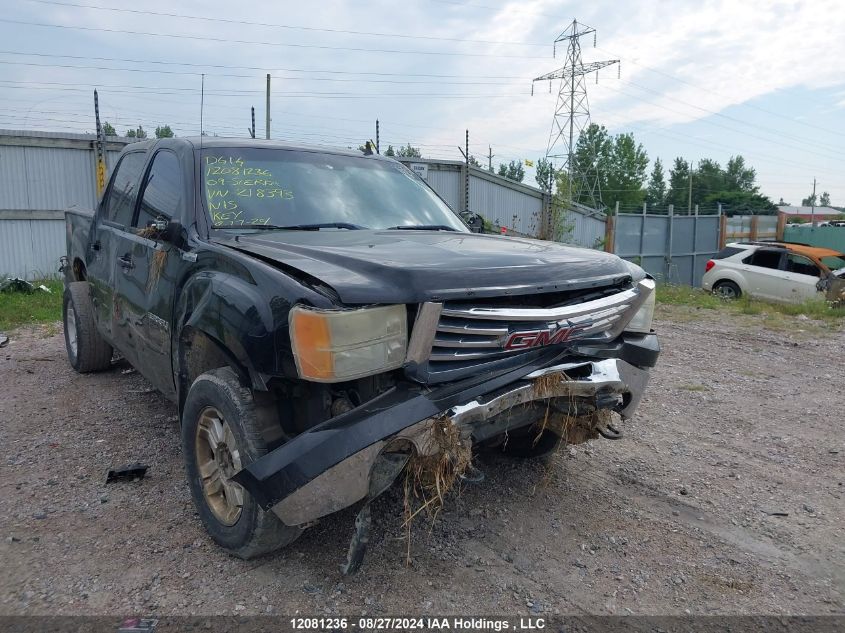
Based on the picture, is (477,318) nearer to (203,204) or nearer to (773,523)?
(203,204)

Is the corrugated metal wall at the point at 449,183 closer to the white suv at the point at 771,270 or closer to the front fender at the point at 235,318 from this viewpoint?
the white suv at the point at 771,270

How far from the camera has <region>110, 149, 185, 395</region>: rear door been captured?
11.0 ft

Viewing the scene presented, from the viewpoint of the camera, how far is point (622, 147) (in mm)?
67312

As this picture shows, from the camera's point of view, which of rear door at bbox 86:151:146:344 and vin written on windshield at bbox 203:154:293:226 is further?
rear door at bbox 86:151:146:344

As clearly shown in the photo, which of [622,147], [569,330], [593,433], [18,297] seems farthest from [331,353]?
[622,147]

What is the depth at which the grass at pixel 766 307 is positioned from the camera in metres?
10.9

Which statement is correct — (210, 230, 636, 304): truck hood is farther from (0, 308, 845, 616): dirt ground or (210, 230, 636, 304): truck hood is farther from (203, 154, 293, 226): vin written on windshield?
(0, 308, 845, 616): dirt ground

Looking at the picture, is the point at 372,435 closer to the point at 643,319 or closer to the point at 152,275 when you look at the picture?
the point at 643,319

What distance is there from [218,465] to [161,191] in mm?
1824

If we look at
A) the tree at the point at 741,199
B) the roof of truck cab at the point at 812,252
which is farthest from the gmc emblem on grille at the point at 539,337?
the tree at the point at 741,199

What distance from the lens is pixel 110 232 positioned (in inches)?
175

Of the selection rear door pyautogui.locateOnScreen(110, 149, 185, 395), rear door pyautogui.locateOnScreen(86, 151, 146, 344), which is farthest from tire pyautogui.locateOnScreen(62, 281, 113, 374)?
rear door pyautogui.locateOnScreen(110, 149, 185, 395)

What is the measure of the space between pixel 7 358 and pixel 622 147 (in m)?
68.1

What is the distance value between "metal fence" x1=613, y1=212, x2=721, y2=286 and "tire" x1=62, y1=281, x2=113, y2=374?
15.4 meters
